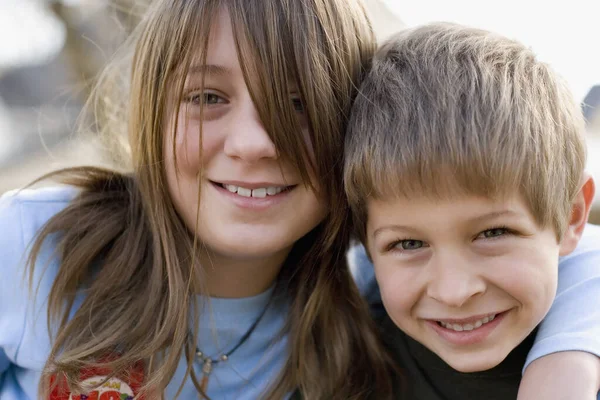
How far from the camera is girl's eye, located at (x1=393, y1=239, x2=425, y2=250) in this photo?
1.34m

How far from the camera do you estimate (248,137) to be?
134 cm

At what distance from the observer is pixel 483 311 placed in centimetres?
133

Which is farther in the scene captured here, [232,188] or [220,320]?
[220,320]

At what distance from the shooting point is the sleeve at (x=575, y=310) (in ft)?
4.28

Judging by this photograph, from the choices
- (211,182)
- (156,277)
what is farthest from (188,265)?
(211,182)

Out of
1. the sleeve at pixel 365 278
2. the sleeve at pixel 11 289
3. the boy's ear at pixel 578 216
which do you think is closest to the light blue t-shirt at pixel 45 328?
the sleeve at pixel 11 289

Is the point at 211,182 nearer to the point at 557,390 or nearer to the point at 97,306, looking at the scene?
the point at 97,306

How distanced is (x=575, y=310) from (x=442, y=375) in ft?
0.99

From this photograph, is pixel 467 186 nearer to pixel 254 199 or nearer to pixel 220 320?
pixel 254 199

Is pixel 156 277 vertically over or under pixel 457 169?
under

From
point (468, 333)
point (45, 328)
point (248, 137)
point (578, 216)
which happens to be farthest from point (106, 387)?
point (578, 216)

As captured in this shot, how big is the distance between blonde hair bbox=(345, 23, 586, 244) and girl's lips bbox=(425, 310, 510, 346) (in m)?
0.18

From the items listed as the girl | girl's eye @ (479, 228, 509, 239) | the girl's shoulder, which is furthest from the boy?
the girl's shoulder

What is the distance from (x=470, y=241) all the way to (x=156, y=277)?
0.58 meters
